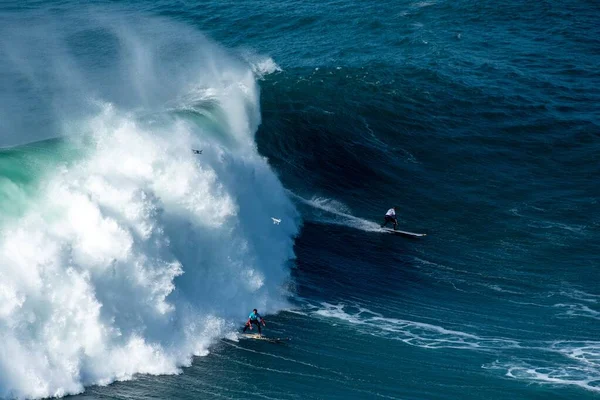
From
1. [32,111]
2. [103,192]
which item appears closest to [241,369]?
[103,192]

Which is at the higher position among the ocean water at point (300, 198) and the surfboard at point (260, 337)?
the ocean water at point (300, 198)

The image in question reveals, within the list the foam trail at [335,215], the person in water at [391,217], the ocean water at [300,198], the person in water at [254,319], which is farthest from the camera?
the foam trail at [335,215]

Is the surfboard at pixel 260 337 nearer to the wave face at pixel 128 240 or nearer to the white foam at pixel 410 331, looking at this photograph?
the wave face at pixel 128 240

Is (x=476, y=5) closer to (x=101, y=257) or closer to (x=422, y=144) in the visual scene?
(x=422, y=144)

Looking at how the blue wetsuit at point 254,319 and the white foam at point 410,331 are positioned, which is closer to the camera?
the blue wetsuit at point 254,319

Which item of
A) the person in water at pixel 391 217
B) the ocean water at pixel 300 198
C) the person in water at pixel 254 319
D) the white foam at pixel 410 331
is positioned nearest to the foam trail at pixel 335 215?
the ocean water at pixel 300 198

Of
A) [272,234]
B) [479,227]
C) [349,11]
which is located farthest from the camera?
[349,11]

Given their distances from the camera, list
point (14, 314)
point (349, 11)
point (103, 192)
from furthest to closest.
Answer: point (349, 11), point (103, 192), point (14, 314)
